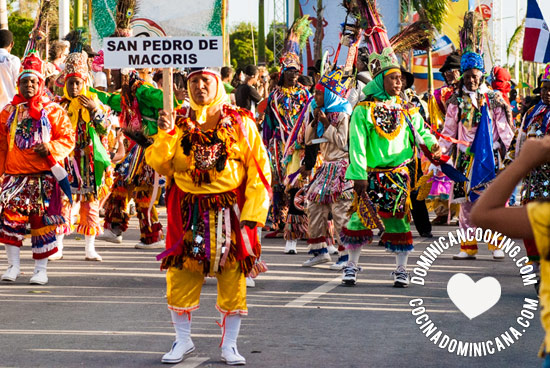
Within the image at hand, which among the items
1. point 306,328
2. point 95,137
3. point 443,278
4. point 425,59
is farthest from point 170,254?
point 425,59

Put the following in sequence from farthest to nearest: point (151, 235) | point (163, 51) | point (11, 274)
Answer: point (151, 235), point (11, 274), point (163, 51)

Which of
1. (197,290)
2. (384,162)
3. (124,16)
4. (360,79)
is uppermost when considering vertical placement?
(124,16)

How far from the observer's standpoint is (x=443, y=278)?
34.8 feet

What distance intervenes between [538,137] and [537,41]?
11.3ft

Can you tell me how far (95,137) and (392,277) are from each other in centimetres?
391

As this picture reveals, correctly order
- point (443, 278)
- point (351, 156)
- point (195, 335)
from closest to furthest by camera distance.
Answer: point (195, 335) → point (351, 156) → point (443, 278)

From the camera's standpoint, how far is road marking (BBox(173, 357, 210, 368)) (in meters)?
6.52

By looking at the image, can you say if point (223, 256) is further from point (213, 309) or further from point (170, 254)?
point (213, 309)

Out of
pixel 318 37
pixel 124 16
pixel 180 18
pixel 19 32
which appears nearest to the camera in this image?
pixel 180 18

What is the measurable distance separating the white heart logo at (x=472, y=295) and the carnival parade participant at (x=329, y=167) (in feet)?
6.43

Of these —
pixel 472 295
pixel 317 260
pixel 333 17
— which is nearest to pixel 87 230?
pixel 317 260

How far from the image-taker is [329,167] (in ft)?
37.5

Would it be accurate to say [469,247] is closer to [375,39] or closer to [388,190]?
[388,190]

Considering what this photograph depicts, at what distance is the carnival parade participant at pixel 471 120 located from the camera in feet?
39.8
